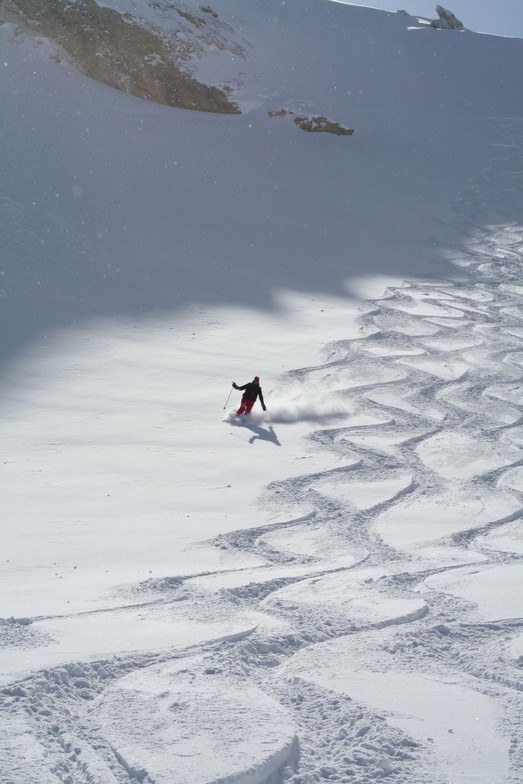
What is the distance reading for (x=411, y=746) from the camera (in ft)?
10.2

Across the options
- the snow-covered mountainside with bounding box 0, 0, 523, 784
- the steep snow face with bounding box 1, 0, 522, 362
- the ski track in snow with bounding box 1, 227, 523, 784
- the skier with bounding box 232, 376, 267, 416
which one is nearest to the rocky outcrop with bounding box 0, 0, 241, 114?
the snow-covered mountainside with bounding box 0, 0, 523, 784

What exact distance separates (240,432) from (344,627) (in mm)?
4267

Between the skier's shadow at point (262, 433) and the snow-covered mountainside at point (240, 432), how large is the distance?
0.03 meters

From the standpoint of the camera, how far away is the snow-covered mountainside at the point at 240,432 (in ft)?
10.8

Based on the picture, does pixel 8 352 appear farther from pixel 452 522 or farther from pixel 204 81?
pixel 204 81

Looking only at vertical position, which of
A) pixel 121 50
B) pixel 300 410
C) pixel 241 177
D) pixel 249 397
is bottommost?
pixel 300 410

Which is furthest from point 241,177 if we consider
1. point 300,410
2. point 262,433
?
point 262,433

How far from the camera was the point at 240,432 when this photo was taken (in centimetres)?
830

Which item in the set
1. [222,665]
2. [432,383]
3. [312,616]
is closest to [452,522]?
[312,616]

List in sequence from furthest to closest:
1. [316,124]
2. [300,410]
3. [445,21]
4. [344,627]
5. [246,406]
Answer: [445,21], [316,124], [300,410], [246,406], [344,627]

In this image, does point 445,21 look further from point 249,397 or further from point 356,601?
point 356,601

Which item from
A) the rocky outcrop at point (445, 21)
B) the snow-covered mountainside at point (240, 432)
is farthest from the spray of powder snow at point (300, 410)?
the rocky outcrop at point (445, 21)

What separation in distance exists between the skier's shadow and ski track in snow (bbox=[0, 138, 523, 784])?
9.5 inches

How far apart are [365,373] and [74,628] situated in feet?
22.0
